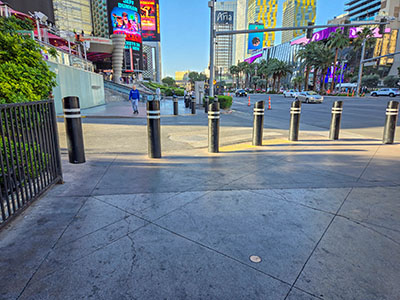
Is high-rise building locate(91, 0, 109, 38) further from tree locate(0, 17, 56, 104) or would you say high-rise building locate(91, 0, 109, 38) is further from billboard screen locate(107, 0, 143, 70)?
Result: tree locate(0, 17, 56, 104)

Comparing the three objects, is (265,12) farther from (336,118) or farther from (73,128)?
(73,128)

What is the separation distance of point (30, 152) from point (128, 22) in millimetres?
89734

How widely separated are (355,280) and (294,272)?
0.52 metres

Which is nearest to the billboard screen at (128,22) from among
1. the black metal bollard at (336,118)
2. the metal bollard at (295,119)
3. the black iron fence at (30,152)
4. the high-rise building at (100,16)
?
the high-rise building at (100,16)

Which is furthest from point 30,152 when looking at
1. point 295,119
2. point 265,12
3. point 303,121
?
point 265,12

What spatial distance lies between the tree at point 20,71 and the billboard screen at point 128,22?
85.2 m

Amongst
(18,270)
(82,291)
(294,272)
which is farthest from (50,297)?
(294,272)

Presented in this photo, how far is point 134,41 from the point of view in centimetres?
8481

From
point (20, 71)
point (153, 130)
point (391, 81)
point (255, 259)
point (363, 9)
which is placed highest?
point (363, 9)

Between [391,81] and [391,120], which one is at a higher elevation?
[391,81]

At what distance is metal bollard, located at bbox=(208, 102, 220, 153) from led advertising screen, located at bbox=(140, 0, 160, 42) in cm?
11326

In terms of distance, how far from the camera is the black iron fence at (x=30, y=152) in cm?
345

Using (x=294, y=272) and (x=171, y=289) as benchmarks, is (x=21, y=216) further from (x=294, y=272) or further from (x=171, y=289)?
(x=294, y=272)

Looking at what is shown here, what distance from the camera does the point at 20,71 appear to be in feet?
14.2
